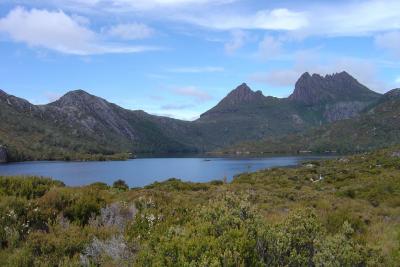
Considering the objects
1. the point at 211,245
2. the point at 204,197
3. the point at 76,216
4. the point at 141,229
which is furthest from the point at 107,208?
the point at 204,197

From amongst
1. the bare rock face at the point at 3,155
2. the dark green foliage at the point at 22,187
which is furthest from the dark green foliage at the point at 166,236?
the bare rock face at the point at 3,155

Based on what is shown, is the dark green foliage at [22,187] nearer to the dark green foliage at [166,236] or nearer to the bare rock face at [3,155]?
the dark green foliage at [166,236]

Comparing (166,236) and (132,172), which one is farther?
(132,172)

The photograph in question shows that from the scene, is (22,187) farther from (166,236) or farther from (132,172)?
(132,172)

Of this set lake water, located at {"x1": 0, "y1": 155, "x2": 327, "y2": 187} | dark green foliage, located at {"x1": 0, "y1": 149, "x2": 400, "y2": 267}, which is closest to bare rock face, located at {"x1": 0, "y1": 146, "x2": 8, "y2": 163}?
lake water, located at {"x1": 0, "y1": 155, "x2": 327, "y2": 187}

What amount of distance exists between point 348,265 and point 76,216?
6745mm

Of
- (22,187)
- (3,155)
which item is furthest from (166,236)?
(3,155)

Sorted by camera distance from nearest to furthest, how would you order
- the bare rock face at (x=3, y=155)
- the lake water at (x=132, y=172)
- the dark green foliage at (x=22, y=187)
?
the dark green foliage at (x=22, y=187), the lake water at (x=132, y=172), the bare rock face at (x=3, y=155)

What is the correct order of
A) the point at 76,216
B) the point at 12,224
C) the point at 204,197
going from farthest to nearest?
1. the point at 204,197
2. the point at 76,216
3. the point at 12,224

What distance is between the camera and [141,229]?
8789 mm

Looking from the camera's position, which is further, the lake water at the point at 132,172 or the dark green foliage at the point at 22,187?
the lake water at the point at 132,172

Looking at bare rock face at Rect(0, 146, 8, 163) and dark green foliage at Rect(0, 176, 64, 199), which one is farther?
bare rock face at Rect(0, 146, 8, 163)

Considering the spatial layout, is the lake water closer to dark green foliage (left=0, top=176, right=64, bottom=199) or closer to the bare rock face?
the bare rock face

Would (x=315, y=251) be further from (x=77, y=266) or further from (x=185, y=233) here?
(x=77, y=266)
